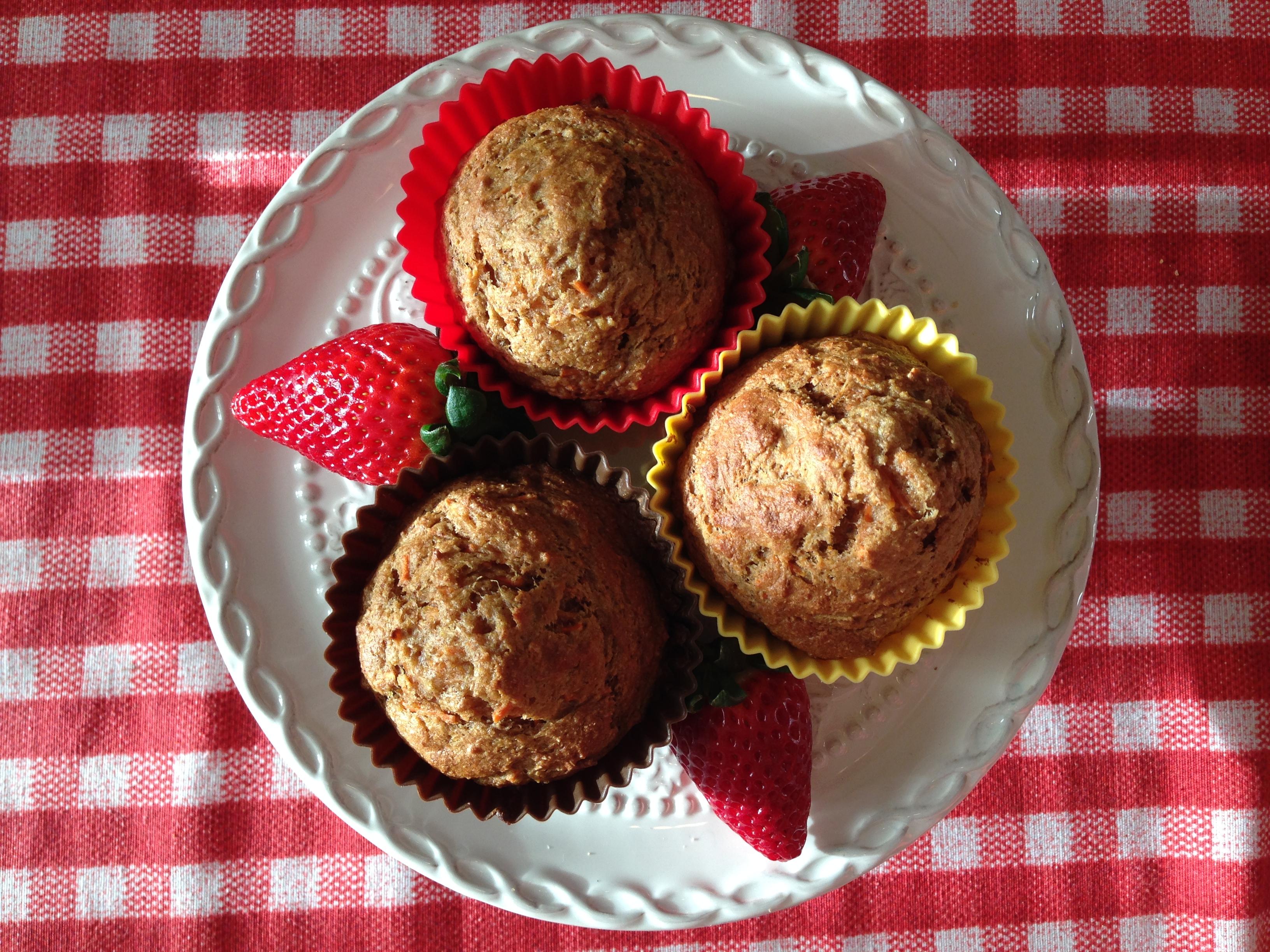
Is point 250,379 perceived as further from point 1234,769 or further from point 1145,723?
point 1234,769

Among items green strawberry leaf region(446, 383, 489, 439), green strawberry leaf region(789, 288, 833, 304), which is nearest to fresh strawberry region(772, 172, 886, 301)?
green strawberry leaf region(789, 288, 833, 304)

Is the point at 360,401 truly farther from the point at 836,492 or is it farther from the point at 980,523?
the point at 980,523

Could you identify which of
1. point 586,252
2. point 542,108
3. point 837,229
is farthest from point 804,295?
point 542,108

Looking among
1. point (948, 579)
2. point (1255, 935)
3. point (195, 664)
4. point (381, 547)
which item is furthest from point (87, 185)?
point (1255, 935)

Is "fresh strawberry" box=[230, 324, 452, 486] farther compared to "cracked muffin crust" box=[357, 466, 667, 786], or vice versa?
"fresh strawberry" box=[230, 324, 452, 486]

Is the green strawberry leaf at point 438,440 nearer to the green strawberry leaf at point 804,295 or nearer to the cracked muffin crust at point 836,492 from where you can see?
the cracked muffin crust at point 836,492

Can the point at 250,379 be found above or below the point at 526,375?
below

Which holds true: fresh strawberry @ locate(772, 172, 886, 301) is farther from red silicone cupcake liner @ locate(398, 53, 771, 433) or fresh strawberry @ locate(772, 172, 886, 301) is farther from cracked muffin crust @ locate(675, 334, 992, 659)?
cracked muffin crust @ locate(675, 334, 992, 659)
